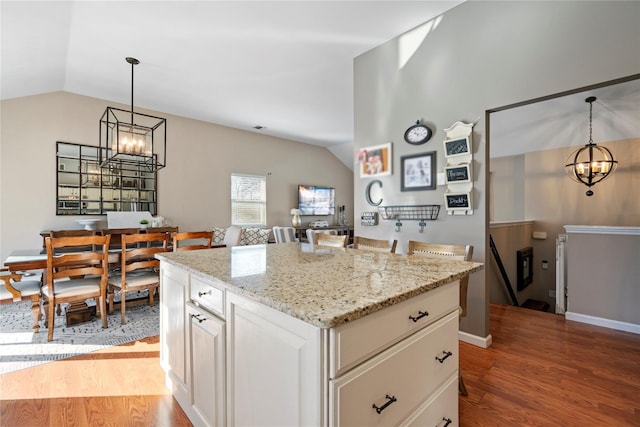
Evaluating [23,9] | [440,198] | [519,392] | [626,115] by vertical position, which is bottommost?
[519,392]

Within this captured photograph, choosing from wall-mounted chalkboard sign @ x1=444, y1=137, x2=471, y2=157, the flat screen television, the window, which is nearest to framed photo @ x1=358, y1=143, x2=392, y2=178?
wall-mounted chalkboard sign @ x1=444, y1=137, x2=471, y2=157

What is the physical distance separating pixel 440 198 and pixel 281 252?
1665mm

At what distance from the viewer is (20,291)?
253 centimetres

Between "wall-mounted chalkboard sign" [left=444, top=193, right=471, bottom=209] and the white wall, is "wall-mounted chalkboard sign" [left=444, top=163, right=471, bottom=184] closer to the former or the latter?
"wall-mounted chalkboard sign" [left=444, top=193, right=471, bottom=209]

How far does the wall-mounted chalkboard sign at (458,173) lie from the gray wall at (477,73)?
8 cm

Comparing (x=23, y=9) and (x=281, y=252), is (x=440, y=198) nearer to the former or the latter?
(x=281, y=252)

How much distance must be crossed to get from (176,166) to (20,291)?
127 inches

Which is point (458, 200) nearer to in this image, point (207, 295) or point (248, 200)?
point (207, 295)

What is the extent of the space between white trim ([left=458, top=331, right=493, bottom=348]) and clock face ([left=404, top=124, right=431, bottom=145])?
183 centimetres

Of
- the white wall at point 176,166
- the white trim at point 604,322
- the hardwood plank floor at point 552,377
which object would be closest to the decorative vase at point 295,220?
the white wall at point 176,166

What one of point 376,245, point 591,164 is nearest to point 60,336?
point 376,245

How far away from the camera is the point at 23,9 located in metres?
2.41

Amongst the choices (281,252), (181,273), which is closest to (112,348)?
(181,273)

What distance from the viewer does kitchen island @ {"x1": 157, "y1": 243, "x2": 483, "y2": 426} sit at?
0.81m
